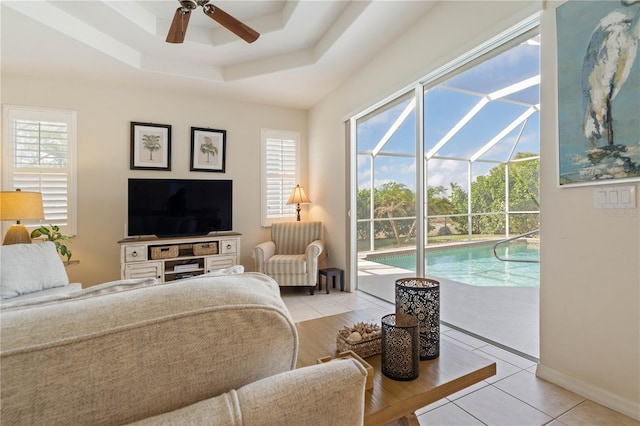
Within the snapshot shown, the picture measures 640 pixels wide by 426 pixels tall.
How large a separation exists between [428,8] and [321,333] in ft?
8.83

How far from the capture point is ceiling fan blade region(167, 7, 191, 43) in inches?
80.5

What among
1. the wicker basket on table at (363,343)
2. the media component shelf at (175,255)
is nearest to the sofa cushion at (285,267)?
the media component shelf at (175,255)

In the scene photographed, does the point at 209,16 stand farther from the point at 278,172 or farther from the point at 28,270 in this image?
the point at 278,172

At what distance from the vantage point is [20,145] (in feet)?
11.2

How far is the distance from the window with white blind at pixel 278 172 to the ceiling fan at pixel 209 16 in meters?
2.32

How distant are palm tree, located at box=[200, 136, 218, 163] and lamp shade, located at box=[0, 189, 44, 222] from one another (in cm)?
186

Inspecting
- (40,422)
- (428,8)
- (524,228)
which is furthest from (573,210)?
(40,422)

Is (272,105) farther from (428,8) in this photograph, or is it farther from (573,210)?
(573,210)

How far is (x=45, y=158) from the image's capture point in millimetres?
3492

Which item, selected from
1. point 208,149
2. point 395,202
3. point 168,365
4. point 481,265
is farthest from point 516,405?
point 208,149

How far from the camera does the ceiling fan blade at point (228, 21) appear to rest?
78.5 inches

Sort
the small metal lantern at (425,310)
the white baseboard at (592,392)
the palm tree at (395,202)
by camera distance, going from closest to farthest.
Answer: the small metal lantern at (425,310)
the white baseboard at (592,392)
the palm tree at (395,202)

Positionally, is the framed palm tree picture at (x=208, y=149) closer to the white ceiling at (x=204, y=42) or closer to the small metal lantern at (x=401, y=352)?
the white ceiling at (x=204, y=42)

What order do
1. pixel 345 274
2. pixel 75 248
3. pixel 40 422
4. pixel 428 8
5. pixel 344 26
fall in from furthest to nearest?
pixel 345 274 → pixel 75 248 → pixel 344 26 → pixel 428 8 → pixel 40 422
